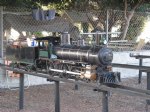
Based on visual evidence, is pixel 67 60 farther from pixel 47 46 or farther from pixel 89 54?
pixel 47 46

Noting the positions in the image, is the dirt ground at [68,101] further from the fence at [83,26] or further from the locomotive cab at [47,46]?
→ the fence at [83,26]

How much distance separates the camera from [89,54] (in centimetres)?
635

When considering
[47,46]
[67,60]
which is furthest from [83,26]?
[67,60]

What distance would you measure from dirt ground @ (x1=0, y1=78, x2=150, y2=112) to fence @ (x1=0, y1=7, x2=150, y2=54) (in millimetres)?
1668

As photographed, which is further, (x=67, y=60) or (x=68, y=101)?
(x=68, y=101)

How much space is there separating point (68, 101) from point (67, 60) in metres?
2.56

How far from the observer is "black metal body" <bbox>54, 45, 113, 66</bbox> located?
20.3 ft

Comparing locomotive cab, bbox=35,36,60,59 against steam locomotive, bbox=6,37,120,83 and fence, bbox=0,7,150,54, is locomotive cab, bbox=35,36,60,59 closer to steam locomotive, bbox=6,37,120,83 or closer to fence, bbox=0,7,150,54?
steam locomotive, bbox=6,37,120,83

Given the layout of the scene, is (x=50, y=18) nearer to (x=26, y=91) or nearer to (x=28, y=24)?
(x=28, y=24)

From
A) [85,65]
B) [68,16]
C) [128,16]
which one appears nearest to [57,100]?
[85,65]

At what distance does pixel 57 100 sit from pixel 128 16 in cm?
737

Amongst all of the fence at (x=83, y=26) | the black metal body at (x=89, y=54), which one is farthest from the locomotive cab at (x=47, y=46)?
the fence at (x=83, y=26)

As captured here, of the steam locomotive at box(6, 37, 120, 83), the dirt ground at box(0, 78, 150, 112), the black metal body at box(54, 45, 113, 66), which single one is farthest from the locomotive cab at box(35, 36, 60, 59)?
the dirt ground at box(0, 78, 150, 112)

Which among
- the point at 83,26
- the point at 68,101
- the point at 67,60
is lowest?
the point at 68,101
